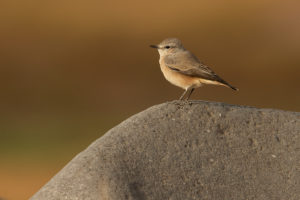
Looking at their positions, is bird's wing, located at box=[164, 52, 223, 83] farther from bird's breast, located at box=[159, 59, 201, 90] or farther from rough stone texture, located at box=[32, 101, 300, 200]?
rough stone texture, located at box=[32, 101, 300, 200]

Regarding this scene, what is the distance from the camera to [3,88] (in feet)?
89.8

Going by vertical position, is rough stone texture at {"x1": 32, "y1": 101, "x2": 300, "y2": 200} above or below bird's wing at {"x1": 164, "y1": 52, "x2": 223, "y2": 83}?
below

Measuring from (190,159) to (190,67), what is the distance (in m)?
2.68

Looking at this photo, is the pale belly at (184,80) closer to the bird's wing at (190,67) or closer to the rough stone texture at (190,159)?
the bird's wing at (190,67)

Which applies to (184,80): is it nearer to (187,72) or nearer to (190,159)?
(187,72)

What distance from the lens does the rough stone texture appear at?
30.2ft

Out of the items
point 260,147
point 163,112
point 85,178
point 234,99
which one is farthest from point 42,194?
point 234,99

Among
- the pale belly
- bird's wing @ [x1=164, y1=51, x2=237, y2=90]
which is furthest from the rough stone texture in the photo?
the pale belly

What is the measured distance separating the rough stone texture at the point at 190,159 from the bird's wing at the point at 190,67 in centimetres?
124

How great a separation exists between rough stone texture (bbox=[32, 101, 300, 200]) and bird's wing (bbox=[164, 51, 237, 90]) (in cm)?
124

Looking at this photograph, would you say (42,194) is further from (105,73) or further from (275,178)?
(105,73)

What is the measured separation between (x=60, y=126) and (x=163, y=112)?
52.9 ft

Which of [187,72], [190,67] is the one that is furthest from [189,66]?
[187,72]

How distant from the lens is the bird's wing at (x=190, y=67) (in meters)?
11.6
